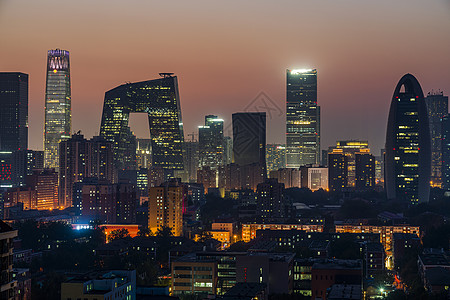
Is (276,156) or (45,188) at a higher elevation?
(276,156)

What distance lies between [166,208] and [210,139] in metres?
66.0

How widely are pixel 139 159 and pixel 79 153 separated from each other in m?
51.1

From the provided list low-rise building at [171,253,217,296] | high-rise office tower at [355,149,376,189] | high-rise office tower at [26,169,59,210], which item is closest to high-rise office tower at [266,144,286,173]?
high-rise office tower at [355,149,376,189]

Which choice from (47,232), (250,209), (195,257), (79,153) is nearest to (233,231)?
(250,209)

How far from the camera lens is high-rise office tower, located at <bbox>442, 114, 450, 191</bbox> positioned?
12019 cm

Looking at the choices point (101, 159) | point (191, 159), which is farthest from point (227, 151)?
point (101, 159)

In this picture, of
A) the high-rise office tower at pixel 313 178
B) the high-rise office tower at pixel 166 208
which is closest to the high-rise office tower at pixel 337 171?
the high-rise office tower at pixel 313 178

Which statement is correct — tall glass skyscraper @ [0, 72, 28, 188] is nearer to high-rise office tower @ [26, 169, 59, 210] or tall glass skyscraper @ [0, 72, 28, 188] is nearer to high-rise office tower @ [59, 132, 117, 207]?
high-rise office tower @ [26, 169, 59, 210]

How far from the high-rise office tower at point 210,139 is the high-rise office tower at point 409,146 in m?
44.3

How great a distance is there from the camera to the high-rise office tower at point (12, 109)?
409 feet

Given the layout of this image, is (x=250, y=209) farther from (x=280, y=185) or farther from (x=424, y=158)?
(x=424, y=158)

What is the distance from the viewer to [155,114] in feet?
396

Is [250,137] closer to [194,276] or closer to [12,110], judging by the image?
[12,110]

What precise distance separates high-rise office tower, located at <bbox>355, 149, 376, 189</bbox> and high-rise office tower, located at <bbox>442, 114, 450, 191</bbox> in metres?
11.0
